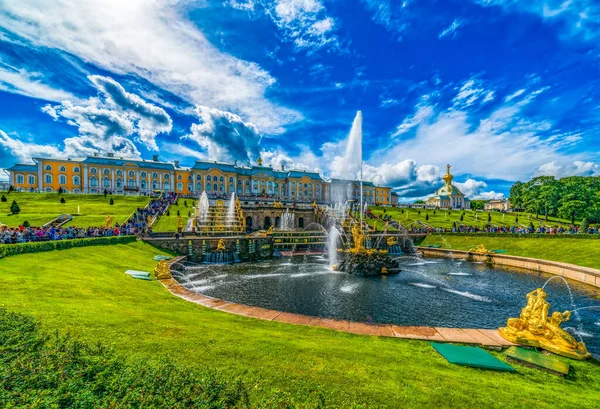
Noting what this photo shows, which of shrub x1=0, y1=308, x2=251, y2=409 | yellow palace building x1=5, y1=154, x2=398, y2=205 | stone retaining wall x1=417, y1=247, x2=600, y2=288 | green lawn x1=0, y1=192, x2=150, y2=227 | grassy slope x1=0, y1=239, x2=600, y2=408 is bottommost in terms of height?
stone retaining wall x1=417, y1=247, x2=600, y2=288

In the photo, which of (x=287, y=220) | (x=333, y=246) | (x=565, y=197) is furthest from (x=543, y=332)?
(x=565, y=197)

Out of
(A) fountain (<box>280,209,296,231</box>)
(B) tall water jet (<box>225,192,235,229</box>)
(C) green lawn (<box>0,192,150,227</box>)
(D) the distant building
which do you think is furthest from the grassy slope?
(D) the distant building

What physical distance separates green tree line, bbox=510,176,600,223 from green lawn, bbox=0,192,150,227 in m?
86.1

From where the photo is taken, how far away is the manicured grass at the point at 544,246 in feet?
78.4

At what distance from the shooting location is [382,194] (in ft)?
391

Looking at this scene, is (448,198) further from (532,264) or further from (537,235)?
(532,264)

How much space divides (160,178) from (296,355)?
8838 cm

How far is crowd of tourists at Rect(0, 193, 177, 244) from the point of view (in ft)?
64.4

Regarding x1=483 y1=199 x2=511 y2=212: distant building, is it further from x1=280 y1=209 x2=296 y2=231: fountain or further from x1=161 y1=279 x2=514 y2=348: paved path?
x1=161 y1=279 x2=514 y2=348: paved path

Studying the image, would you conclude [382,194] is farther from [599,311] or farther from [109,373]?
[109,373]

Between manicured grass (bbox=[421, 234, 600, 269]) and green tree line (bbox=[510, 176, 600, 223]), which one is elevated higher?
green tree line (bbox=[510, 176, 600, 223])

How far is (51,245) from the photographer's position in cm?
1739

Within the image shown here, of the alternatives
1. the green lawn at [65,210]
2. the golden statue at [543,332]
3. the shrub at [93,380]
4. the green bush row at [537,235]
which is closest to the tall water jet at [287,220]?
the green lawn at [65,210]

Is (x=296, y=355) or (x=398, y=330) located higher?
(x=296, y=355)
